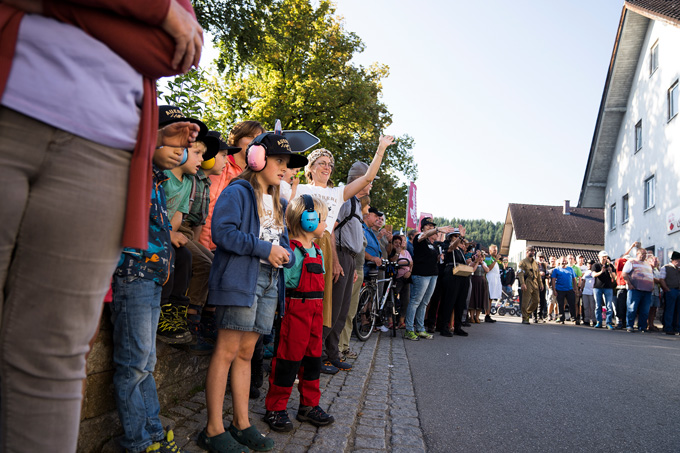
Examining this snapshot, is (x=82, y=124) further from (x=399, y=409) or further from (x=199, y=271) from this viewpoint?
(x=399, y=409)

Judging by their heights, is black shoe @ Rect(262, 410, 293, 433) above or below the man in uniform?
below

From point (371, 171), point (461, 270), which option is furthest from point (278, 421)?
point (461, 270)

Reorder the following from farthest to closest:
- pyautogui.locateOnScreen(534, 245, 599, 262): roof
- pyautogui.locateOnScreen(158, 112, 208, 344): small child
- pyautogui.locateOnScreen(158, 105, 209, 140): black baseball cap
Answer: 1. pyautogui.locateOnScreen(534, 245, 599, 262): roof
2. pyautogui.locateOnScreen(158, 112, 208, 344): small child
3. pyautogui.locateOnScreen(158, 105, 209, 140): black baseball cap

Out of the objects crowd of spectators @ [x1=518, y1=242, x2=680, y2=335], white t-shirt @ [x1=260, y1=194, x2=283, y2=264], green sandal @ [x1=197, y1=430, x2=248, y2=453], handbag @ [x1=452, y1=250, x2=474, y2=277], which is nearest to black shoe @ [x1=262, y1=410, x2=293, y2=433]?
green sandal @ [x1=197, y1=430, x2=248, y2=453]

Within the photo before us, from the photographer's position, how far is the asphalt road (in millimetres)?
3906

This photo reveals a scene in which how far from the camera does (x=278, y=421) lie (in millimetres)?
3693

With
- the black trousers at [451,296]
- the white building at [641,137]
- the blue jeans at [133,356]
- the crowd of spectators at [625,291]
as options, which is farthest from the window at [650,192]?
the blue jeans at [133,356]

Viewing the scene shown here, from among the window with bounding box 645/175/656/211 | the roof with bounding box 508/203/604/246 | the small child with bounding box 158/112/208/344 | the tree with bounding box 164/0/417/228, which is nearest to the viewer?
the small child with bounding box 158/112/208/344

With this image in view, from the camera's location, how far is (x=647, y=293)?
603 inches

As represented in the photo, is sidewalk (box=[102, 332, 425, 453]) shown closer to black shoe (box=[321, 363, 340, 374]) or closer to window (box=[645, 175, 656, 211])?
black shoe (box=[321, 363, 340, 374])

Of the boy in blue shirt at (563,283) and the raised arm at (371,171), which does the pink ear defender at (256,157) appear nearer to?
the raised arm at (371,171)

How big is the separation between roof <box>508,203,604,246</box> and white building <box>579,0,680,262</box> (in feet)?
90.2

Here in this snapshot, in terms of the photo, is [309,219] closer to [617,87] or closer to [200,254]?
[200,254]

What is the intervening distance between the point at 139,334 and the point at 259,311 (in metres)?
0.80
